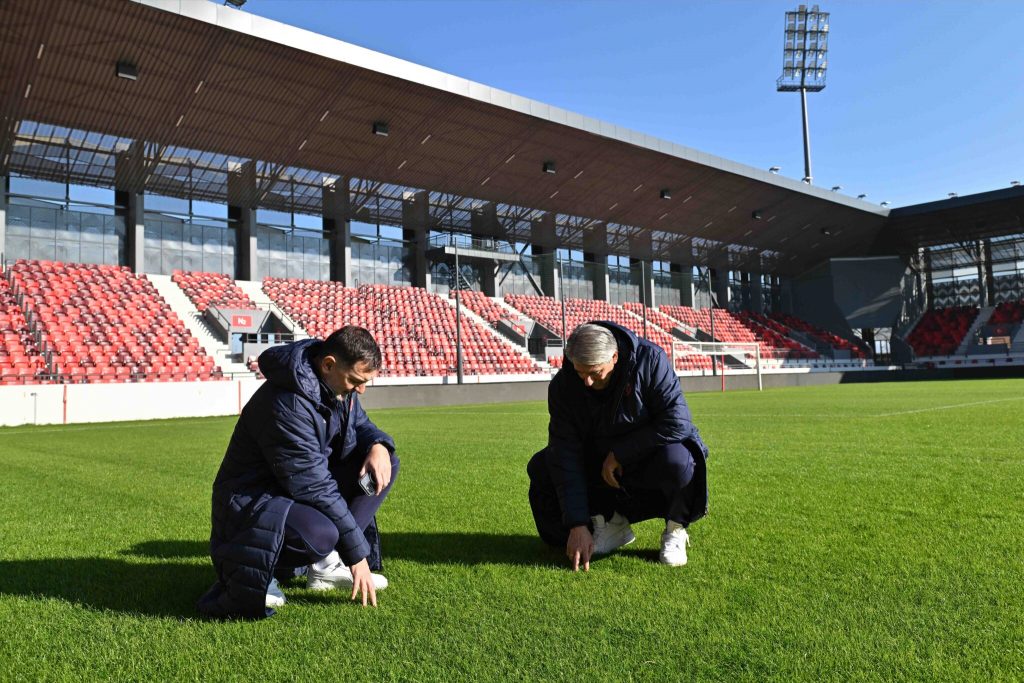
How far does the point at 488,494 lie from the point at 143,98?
23.7m

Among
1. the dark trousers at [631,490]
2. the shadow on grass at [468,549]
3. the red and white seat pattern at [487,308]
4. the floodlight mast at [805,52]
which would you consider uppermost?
the floodlight mast at [805,52]

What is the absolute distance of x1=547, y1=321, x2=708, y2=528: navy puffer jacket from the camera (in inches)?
150

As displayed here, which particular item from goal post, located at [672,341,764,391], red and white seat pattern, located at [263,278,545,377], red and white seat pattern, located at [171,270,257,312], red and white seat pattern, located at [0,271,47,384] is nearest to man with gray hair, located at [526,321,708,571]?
red and white seat pattern, located at [0,271,47,384]

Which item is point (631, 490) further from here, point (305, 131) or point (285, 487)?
point (305, 131)

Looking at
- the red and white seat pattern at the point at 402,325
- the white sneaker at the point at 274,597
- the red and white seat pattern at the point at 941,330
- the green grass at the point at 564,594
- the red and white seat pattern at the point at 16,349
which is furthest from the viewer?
the red and white seat pattern at the point at 941,330

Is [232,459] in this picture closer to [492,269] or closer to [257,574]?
[257,574]

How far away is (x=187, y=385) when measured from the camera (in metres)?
21.9

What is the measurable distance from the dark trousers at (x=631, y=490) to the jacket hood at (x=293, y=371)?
1435 millimetres

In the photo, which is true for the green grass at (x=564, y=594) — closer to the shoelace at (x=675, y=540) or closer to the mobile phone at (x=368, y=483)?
the shoelace at (x=675, y=540)

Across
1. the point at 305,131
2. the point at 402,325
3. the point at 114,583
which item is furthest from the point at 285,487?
the point at 402,325

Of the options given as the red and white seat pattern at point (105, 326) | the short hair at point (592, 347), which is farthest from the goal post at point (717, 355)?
the short hair at point (592, 347)

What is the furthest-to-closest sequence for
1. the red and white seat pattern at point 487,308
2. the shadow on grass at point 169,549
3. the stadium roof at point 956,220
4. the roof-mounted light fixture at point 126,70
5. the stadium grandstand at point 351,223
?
the stadium roof at point 956,220, the red and white seat pattern at point 487,308, the stadium grandstand at point 351,223, the roof-mounted light fixture at point 126,70, the shadow on grass at point 169,549

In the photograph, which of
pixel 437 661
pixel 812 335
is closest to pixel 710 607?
pixel 437 661

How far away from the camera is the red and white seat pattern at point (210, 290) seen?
29.9m
